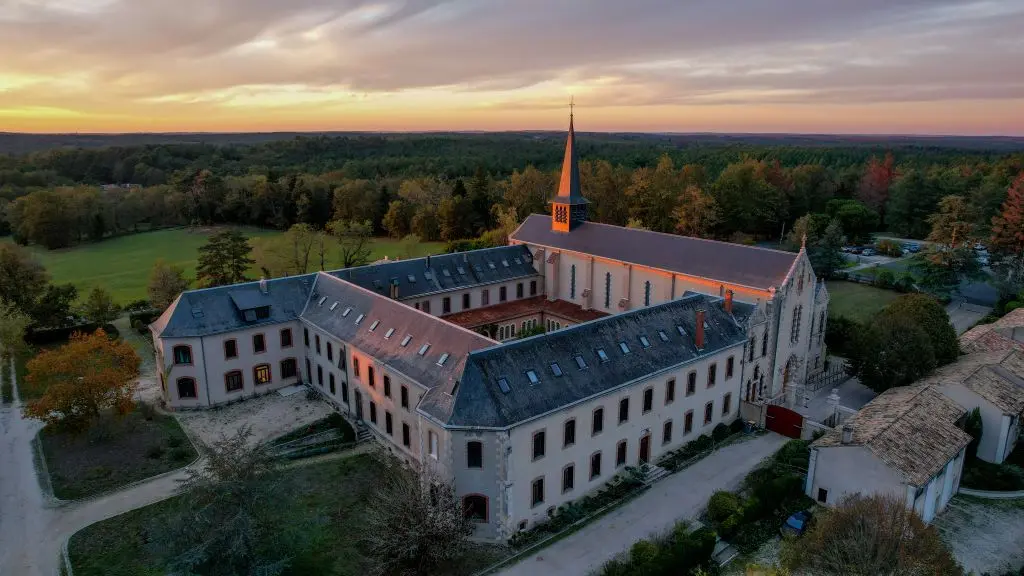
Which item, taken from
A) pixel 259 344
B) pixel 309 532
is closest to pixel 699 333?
pixel 309 532

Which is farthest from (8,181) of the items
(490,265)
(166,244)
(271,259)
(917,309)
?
(917,309)

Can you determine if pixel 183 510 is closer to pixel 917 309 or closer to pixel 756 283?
pixel 756 283

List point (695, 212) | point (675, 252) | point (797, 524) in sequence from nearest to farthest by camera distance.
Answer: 1. point (797, 524)
2. point (675, 252)
3. point (695, 212)

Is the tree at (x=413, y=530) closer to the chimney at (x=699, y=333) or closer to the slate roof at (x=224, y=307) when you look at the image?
the chimney at (x=699, y=333)

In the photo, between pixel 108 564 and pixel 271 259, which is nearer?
pixel 108 564

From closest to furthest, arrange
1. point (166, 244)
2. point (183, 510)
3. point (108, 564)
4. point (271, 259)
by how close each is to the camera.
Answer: point (183, 510) < point (108, 564) < point (271, 259) < point (166, 244)

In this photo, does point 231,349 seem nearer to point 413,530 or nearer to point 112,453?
point 112,453

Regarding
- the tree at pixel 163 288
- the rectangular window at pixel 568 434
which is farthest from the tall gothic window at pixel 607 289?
the tree at pixel 163 288
